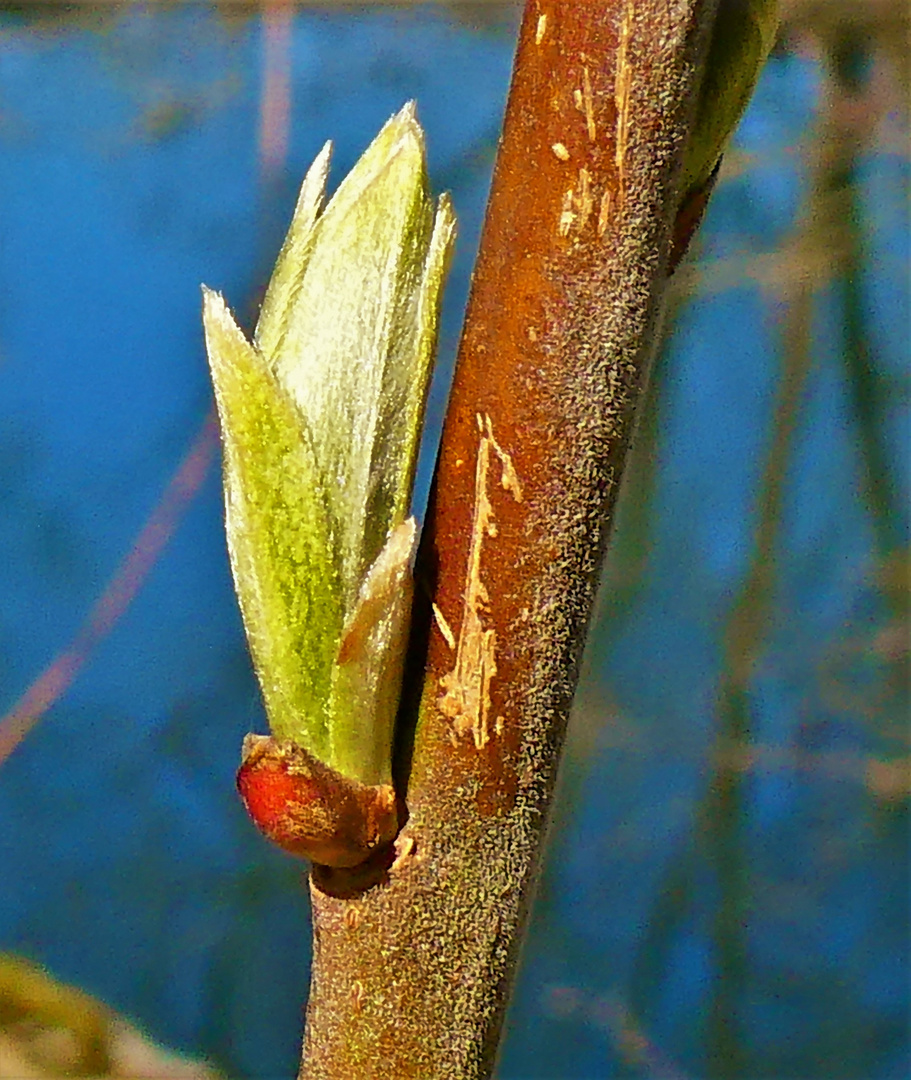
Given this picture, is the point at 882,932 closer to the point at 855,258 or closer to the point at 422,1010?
the point at 855,258

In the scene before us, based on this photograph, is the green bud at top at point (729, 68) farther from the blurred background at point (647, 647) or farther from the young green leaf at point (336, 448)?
the blurred background at point (647, 647)

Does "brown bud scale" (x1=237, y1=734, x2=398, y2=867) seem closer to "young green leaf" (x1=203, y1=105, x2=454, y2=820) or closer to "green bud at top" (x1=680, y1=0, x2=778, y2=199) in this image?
"young green leaf" (x1=203, y1=105, x2=454, y2=820)

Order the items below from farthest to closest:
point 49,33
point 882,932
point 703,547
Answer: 1. point 882,932
2. point 703,547
3. point 49,33

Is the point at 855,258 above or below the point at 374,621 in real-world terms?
above

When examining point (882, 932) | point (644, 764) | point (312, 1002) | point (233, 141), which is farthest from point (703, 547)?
point (312, 1002)

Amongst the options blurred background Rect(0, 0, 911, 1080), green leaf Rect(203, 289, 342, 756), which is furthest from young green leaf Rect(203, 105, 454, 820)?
blurred background Rect(0, 0, 911, 1080)

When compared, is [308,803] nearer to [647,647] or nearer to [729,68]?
[729,68]

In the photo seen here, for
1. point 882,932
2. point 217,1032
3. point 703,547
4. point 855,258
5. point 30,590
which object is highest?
point 855,258

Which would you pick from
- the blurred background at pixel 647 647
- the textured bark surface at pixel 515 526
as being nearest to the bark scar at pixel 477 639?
the textured bark surface at pixel 515 526
